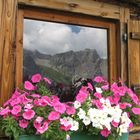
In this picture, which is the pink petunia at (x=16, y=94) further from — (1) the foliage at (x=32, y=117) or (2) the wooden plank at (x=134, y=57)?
(2) the wooden plank at (x=134, y=57)

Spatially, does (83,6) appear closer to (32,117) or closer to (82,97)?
(82,97)

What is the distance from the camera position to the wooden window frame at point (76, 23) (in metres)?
2.71

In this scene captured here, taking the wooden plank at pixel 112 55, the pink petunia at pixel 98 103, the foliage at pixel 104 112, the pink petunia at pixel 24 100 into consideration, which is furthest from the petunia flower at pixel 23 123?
the wooden plank at pixel 112 55

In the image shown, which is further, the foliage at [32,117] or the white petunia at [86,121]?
the white petunia at [86,121]

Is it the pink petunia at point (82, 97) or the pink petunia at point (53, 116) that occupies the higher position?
the pink petunia at point (82, 97)

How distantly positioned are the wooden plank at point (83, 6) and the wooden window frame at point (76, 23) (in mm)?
62

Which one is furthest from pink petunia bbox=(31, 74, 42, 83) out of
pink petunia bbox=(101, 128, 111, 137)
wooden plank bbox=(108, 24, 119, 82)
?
wooden plank bbox=(108, 24, 119, 82)

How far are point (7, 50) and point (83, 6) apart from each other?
0.76 meters

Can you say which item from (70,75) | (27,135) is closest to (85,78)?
(70,75)

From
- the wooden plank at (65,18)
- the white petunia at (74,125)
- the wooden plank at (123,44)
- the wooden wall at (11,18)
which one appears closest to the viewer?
the white petunia at (74,125)

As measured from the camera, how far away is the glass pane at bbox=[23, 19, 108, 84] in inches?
111

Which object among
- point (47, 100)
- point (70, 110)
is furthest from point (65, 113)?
point (47, 100)

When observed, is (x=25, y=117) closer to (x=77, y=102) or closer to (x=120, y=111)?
(x=77, y=102)

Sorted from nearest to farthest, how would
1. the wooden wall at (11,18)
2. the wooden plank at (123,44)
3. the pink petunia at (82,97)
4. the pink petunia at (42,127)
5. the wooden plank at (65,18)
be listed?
the pink petunia at (42,127)
the pink petunia at (82,97)
the wooden wall at (11,18)
the wooden plank at (65,18)
the wooden plank at (123,44)
